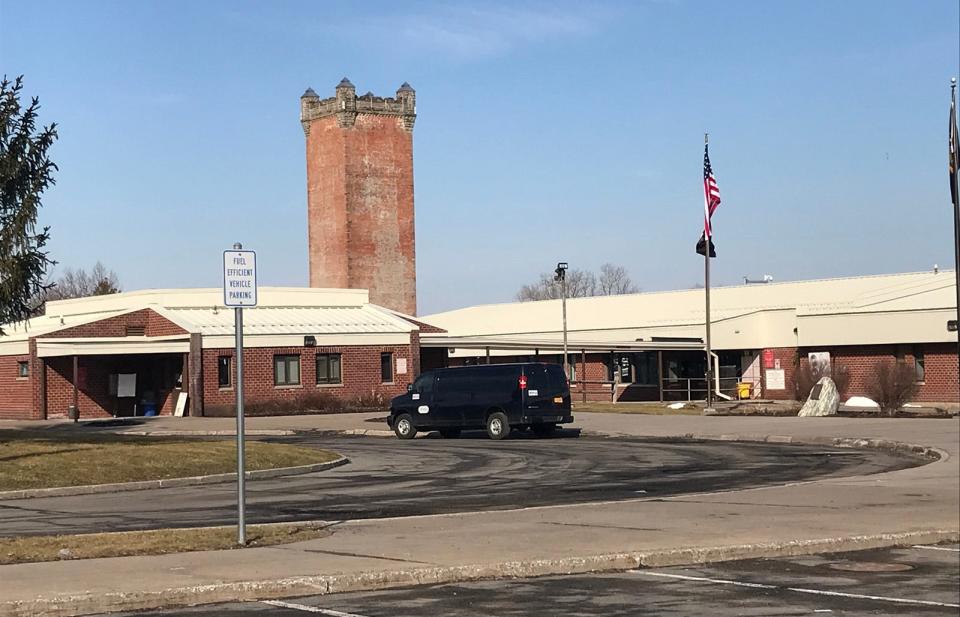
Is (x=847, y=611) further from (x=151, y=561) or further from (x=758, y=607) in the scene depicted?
(x=151, y=561)

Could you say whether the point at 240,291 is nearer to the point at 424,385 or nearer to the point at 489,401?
the point at 489,401

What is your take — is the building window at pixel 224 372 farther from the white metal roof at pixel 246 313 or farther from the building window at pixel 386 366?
the building window at pixel 386 366

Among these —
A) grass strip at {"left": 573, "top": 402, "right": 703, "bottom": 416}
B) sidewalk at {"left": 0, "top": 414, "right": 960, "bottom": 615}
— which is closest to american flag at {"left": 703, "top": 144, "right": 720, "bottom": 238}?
grass strip at {"left": 573, "top": 402, "right": 703, "bottom": 416}

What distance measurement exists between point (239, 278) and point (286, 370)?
42804 mm

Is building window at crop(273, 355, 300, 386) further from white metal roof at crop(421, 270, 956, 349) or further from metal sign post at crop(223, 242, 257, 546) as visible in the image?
metal sign post at crop(223, 242, 257, 546)

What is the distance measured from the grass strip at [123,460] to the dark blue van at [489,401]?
7462 millimetres

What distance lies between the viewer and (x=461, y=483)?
72.7ft

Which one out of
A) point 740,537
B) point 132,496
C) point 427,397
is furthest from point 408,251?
point 740,537

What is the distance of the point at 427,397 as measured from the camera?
Result: 36.8 metres

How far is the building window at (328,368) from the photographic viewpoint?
5712 centimetres

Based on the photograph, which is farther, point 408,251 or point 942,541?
point 408,251

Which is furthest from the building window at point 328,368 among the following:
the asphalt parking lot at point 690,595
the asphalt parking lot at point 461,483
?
the asphalt parking lot at point 690,595

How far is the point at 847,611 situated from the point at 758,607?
26.1 inches

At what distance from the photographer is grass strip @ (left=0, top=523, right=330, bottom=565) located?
13.2m
